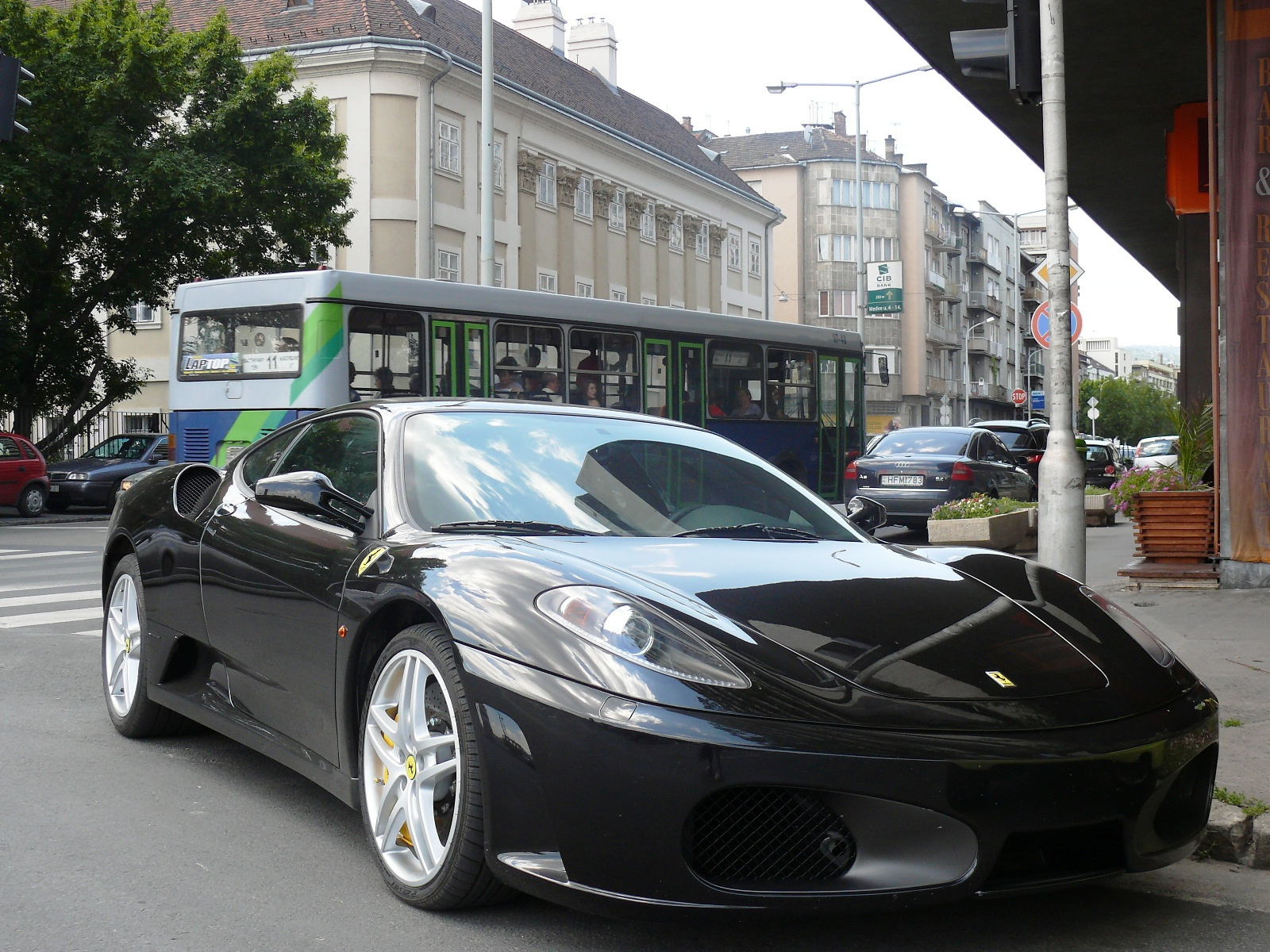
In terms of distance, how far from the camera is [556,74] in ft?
153

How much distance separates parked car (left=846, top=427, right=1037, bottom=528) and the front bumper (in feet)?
48.1

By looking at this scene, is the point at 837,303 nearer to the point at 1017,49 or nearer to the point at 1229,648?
the point at 1229,648

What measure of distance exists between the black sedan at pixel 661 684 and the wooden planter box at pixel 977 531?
34.6 ft

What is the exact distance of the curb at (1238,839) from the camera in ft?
13.3

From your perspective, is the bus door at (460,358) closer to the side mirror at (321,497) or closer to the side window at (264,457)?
the side window at (264,457)

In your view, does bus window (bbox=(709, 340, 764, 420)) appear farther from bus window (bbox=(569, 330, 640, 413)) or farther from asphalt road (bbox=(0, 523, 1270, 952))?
asphalt road (bbox=(0, 523, 1270, 952))

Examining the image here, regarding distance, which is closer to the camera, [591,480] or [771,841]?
[771,841]

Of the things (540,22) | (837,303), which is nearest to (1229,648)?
(540,22)

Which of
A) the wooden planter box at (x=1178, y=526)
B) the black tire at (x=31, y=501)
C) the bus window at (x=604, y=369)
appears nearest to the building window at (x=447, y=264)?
the black tire at (x=31, y=501)

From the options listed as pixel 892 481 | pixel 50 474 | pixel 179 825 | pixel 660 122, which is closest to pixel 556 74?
pixel 660 122

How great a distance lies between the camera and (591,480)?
4234 mm

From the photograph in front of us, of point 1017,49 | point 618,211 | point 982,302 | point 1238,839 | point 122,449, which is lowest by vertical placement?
point 1238,839

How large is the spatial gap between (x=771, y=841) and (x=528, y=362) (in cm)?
1379

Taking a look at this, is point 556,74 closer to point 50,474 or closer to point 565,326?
point 50,474
